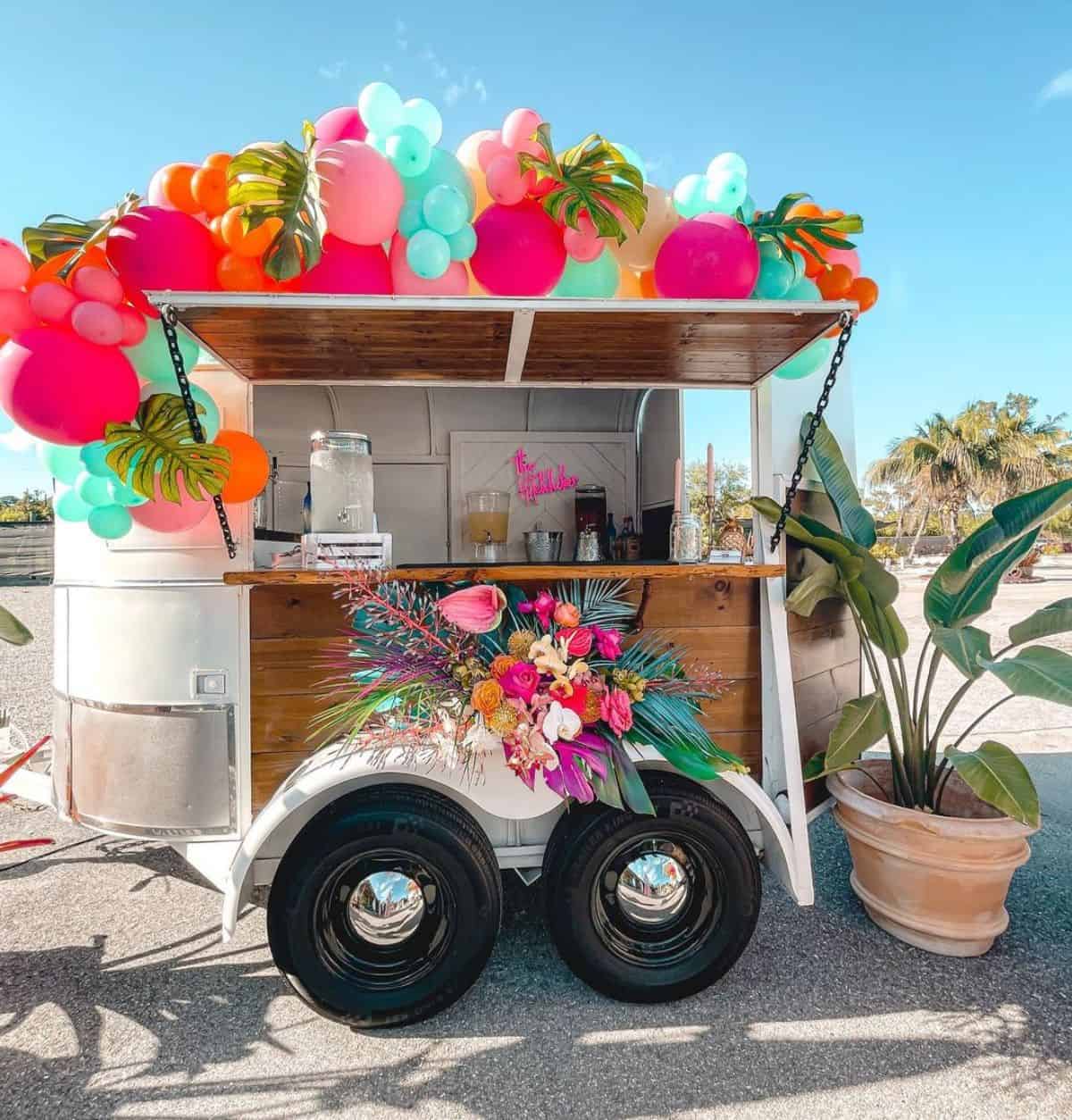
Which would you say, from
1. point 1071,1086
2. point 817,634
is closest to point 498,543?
point 817,634

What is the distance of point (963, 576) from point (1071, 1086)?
153 cm

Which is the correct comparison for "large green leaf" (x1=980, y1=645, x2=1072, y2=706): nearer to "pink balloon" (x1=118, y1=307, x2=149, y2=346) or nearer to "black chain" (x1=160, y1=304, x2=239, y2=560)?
"black chain" (x1=160, y1=304, x2=239, y2=560)

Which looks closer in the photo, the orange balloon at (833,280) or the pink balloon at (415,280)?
the pink balloon at (415,280)

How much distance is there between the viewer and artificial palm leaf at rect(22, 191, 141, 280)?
1.84 metres

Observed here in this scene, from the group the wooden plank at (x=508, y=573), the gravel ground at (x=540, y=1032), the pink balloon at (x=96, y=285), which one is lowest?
the gravel ground at (x=540, y=1032)

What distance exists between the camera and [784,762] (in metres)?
2.40

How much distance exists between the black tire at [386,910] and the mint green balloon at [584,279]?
157 cm

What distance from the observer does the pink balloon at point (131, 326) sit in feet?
6.11

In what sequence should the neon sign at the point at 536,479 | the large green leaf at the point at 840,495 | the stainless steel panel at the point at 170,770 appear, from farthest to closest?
1. the neon sign at the point at 536,479
2. the large green leaf at the point at 840,495
3. the stainless steel panel at the point at 170,770

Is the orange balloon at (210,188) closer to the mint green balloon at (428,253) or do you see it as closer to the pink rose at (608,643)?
the mint green balloon at (428,253)

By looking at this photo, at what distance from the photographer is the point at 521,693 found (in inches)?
74.8

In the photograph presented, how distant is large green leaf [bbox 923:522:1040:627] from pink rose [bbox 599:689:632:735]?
1.25m

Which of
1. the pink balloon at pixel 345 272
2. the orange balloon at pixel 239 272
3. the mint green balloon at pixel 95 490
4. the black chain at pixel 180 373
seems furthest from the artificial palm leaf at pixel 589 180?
the mint green balloon at pixel 95 490

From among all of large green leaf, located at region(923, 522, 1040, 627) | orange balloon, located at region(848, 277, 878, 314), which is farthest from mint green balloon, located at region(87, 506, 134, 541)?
large green leaf, located at region(923, 522, 1040, 627)
